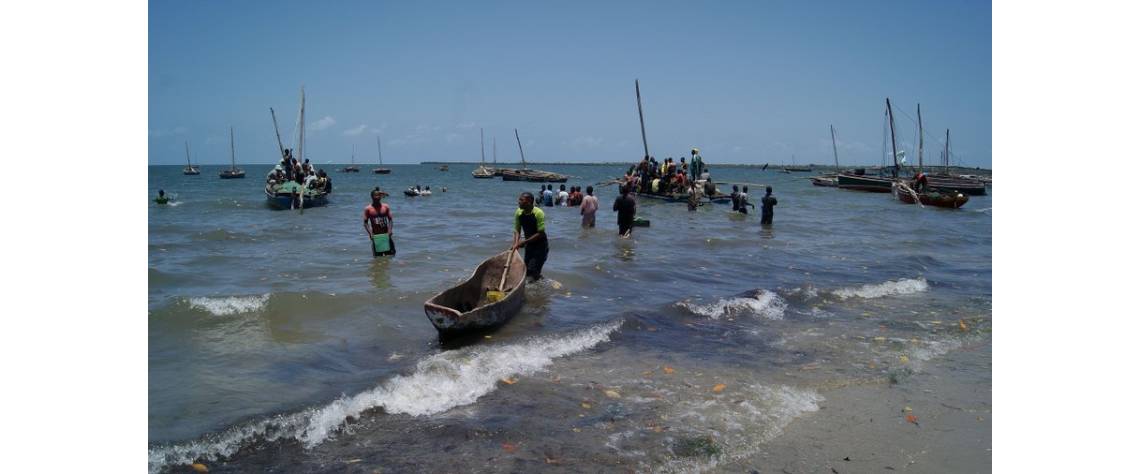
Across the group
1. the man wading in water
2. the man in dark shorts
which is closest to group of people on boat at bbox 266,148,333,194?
the man in dark shorts

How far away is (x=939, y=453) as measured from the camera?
15.8ft

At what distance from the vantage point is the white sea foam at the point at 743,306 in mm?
9477

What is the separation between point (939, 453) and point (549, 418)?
2.93 meters

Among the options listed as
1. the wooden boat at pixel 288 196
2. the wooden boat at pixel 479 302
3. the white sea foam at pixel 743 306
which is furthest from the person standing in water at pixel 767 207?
the wooden boat at pixel 288 196

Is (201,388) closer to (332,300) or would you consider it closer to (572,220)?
(332,300)

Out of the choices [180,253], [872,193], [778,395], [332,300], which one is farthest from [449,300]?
[872,193]

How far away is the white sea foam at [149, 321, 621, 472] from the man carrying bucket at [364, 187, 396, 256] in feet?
20.4

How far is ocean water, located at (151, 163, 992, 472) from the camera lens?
4945mm

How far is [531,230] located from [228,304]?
15.0ft

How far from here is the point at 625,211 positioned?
1752cm

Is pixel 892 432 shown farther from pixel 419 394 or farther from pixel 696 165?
pixel 696 165

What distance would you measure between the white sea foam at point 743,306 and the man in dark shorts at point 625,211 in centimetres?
712

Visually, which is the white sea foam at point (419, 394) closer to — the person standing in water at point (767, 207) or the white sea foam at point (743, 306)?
the white sea foam at point (743, 306)

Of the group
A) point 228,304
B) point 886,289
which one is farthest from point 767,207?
point 228,304
